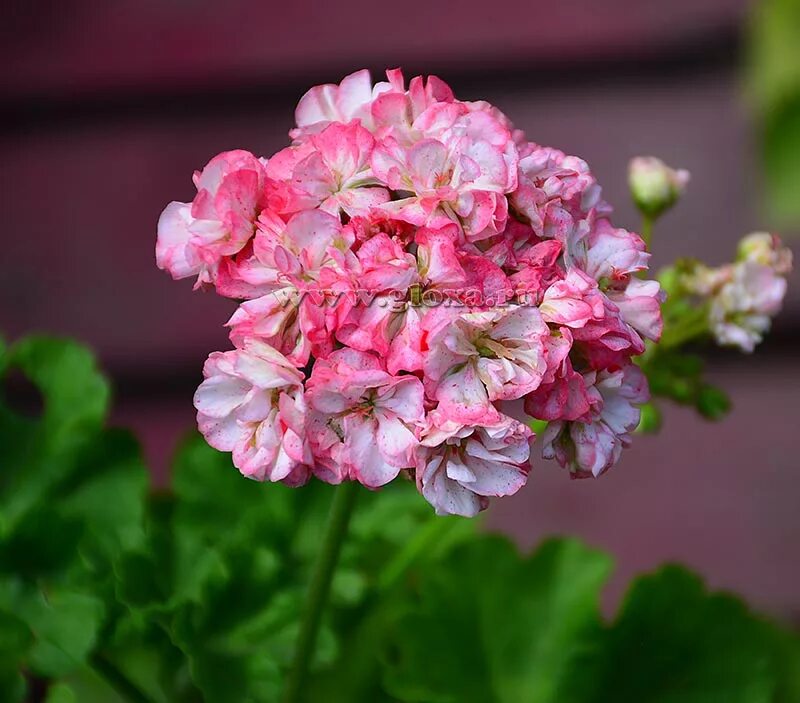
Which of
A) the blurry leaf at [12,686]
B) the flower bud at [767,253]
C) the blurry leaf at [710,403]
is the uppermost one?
the flower bud at [767,253]

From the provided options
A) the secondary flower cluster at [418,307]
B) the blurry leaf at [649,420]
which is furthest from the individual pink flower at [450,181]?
the blurry leaf at [649,420]

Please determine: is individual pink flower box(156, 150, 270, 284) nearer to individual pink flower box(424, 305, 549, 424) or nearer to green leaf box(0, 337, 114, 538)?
individual pink flower box(424, 305, 549, 424)

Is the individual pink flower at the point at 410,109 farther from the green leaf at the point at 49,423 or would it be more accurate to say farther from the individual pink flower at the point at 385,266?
the green leaf at the point at 49,423

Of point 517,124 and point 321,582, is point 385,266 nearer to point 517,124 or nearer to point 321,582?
point 321,582

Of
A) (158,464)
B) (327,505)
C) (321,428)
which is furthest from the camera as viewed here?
(158,464)

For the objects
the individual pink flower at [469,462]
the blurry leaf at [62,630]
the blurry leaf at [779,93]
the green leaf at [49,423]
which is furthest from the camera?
the blurry leaf at [779,93]

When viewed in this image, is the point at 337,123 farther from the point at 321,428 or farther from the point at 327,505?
the point at 327,505

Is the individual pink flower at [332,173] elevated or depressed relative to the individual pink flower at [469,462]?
elevated

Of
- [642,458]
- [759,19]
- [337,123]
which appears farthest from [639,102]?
[337,123]
